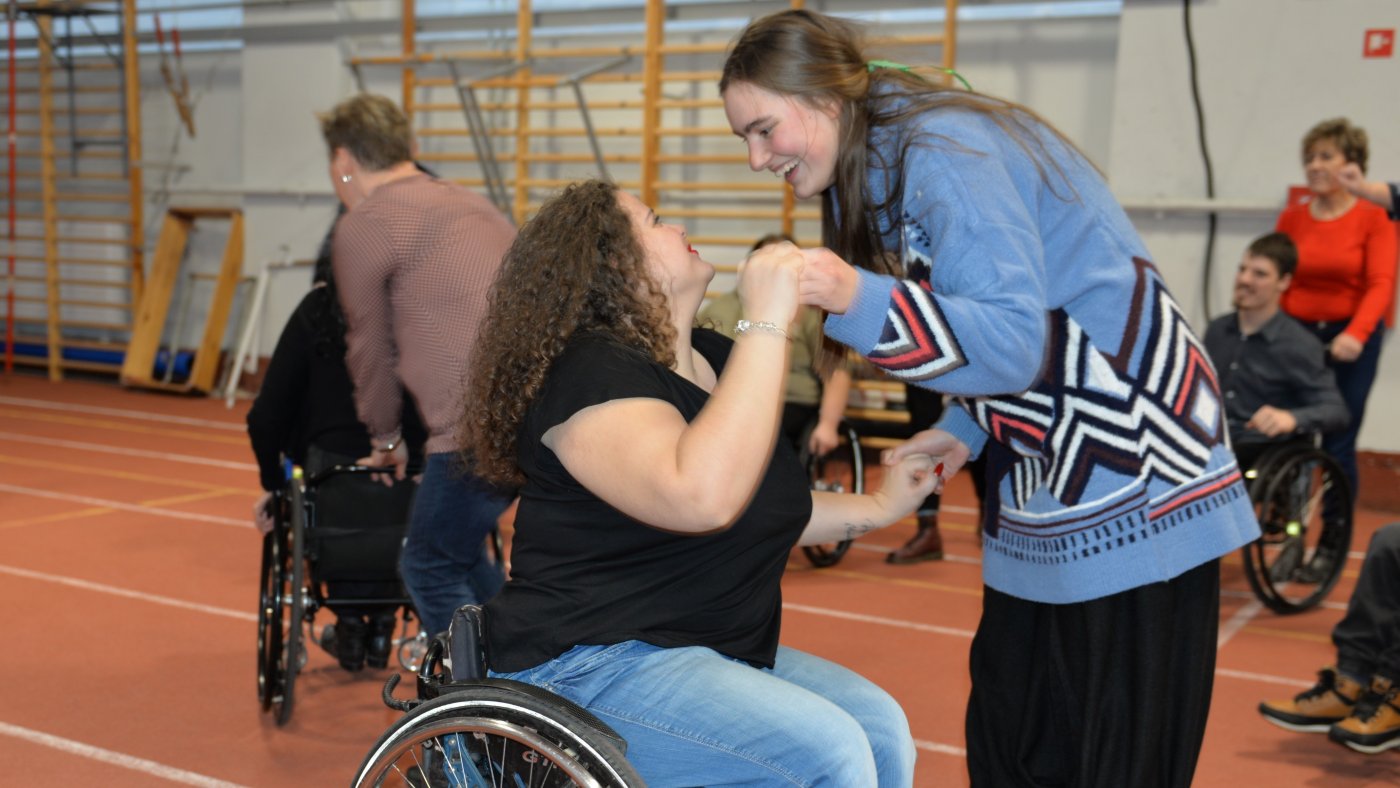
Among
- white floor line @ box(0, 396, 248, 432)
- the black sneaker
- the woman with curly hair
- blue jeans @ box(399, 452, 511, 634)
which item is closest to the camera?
the woman with curly hair

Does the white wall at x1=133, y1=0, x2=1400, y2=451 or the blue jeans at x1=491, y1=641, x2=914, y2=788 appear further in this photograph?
the white wall at x1=133, y1=0, x2=1400, y2=451

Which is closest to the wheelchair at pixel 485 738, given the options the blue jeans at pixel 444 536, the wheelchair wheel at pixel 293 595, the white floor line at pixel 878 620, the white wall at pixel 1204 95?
the blue jeans at pixel 444 536

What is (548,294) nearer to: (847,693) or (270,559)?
(847,693)

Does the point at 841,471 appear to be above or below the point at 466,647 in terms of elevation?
below

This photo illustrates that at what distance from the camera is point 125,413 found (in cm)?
815

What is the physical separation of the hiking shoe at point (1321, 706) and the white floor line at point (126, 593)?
8.97 ft

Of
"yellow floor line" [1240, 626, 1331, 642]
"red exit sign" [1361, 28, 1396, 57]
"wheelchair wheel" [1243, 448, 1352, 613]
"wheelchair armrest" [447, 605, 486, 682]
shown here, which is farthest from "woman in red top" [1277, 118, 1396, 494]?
"wheelchair armrest" [447, 605, 486, 682]

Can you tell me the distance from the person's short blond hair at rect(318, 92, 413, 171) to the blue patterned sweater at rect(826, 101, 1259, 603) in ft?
5.48

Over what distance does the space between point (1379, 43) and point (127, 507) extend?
5.81 meters

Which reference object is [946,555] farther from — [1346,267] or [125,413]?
[125,413]

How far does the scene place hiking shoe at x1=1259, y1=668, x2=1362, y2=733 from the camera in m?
2.88

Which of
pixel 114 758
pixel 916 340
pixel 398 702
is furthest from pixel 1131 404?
pixel 114 758

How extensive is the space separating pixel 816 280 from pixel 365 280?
1618mm

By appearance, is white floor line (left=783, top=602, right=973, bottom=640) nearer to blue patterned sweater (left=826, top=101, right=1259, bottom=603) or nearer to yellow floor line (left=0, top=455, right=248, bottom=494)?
blue patterned sweater (left=826, top=101, right=1259, bottom=603)
